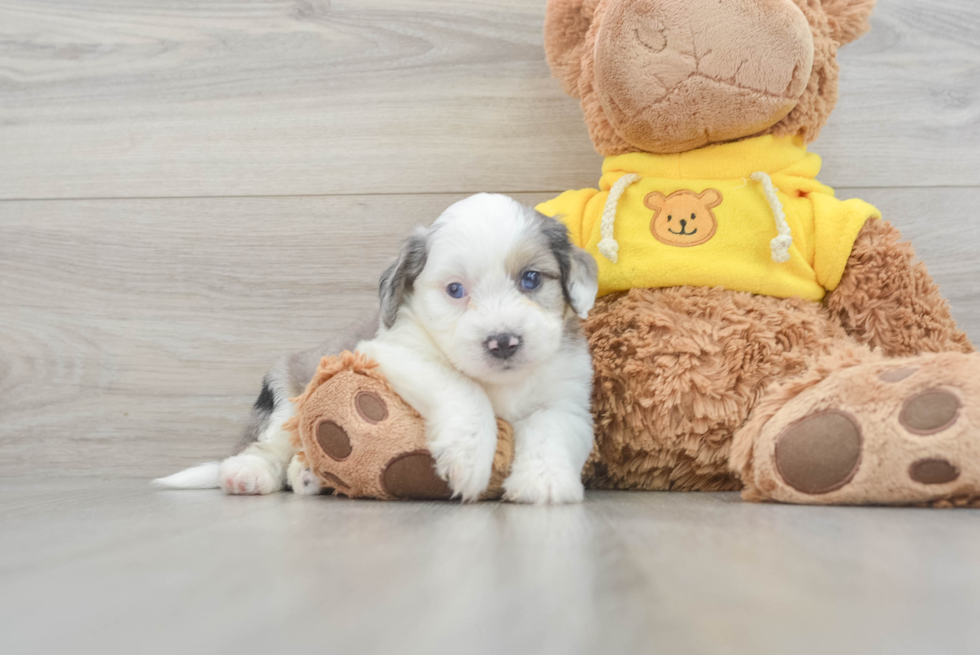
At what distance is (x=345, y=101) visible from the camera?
2.08 meters

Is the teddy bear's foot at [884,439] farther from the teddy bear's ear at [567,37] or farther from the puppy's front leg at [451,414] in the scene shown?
the teddy bear's ear at [567,37]

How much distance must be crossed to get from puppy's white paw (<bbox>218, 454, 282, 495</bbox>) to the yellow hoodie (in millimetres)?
827

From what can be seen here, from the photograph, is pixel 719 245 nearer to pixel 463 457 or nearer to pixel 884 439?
pixel 884 439

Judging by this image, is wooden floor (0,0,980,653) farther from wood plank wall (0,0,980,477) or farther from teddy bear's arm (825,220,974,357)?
teddy bear's arm (825,220,974,357)

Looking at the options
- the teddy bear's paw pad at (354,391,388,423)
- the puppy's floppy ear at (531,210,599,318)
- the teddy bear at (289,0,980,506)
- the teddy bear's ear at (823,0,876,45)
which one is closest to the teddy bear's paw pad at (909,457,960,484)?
the teddy bear at (289,0,980,506)

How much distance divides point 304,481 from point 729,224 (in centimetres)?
103

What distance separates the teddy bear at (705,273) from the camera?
1.33 meters

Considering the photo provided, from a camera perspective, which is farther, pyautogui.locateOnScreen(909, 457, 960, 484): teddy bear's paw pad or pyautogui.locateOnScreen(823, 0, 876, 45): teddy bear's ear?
pyautogui.locateOnScreen(823, 0, 876, 45): teddy bear's ear

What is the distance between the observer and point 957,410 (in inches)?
42.7

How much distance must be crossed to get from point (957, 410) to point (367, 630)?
3.14 feet

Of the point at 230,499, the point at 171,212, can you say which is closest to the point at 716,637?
the point at 230,499

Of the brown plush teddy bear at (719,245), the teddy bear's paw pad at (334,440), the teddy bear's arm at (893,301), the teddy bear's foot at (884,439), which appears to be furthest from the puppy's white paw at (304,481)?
the teddy bear's arm at (893,301)

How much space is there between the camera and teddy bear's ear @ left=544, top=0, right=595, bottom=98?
1.65 meters

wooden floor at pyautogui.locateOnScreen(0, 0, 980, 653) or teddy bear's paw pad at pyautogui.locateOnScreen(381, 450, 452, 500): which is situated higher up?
wooden floor at pyautogui.locateOnScreen(0, 0, 980, 653)
